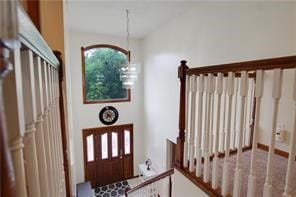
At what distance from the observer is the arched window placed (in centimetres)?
629

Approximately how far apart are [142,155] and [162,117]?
230 centimetres

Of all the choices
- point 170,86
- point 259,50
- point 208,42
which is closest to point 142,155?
point 170,86

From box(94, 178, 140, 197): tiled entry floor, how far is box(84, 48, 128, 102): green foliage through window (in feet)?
9.22

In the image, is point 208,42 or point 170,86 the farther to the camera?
point 170,86

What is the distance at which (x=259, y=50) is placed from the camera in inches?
107

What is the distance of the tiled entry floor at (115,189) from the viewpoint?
6.30 meters

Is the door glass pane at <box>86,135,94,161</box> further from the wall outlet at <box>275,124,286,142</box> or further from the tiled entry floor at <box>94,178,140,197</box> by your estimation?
the wall outlet at <box>275,124,286,142</box>

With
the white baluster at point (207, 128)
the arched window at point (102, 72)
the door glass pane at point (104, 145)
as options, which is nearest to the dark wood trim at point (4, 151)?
the white baluster at point (207, 128)

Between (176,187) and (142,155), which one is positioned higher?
(176,187)

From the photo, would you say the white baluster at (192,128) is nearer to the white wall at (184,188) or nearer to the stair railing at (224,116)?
the stair railing at (224,116)

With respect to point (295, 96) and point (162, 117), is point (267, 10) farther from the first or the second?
point (162, 117)

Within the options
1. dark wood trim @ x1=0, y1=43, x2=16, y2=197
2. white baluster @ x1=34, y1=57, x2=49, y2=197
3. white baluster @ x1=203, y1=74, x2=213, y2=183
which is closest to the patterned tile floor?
white baluster @ x1=203, y1=74, x2=213, y2=183

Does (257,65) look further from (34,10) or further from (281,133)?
(34,10)

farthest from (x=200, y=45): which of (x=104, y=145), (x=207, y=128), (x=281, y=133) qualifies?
(x=104, y=145)
